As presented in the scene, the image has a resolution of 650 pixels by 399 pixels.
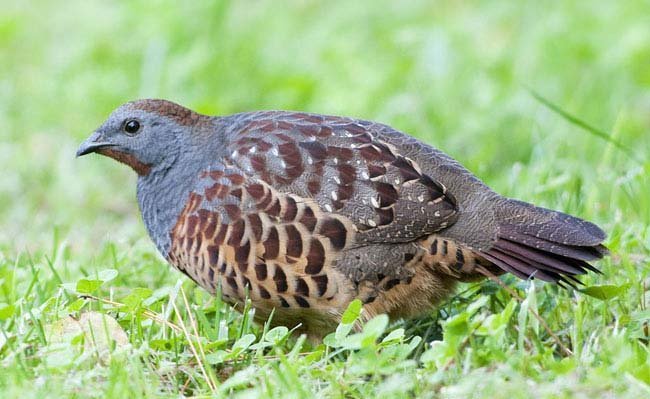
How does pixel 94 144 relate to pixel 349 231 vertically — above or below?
above

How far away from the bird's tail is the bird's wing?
24 cm

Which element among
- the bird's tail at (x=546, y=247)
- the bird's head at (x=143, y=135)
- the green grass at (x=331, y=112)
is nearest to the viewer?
the green grass at (x=331, y=112)

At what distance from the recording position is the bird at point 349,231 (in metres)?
4.59

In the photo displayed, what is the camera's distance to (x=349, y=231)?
181 inches

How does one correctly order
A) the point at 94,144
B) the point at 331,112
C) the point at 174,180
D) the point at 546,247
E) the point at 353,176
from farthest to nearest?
the point at 331,112 < the point at 94,144 < the point at 174,180 < the point at 353,176 < the point at 546,247

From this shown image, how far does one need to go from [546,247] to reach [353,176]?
2.73 feet

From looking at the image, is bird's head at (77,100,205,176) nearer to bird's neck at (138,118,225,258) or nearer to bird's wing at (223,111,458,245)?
bird's neck at (138,118,225,258)

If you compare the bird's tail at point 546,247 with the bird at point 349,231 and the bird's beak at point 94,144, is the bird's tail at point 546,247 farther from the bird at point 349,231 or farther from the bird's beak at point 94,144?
the bird's beak at point 94,144

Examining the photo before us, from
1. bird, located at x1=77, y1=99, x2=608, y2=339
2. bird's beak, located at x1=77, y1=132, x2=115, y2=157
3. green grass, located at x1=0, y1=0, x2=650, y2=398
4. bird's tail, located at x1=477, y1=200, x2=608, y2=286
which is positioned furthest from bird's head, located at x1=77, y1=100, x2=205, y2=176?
bird's tail, located at x1=477, y1=200, x2=608, y2=286

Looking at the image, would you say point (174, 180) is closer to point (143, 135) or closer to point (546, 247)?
point (143, 135)

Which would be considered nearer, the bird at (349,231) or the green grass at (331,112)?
the green grass at (331,112)

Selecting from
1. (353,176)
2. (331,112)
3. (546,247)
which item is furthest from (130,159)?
(331,112)

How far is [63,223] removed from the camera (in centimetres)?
703


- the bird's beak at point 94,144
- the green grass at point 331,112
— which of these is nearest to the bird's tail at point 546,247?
the green grass at point 331,112
